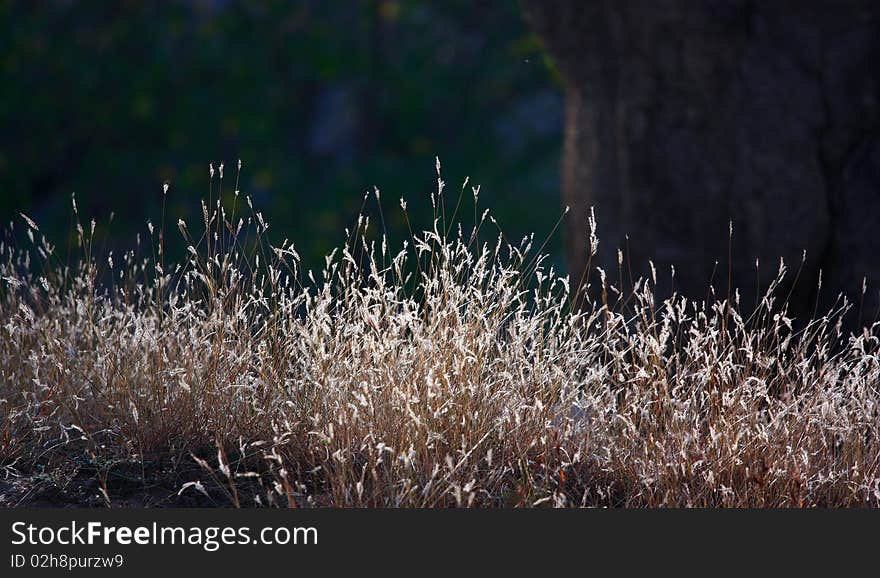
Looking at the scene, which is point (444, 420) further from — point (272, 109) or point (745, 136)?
point (272, 109)

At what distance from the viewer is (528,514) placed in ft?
9.14

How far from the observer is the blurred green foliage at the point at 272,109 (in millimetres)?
10062

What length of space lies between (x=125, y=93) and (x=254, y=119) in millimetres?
1304

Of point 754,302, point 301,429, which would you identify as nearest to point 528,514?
point 301,429

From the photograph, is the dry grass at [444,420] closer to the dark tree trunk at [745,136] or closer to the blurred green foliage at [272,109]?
the dark tree trunk at [745,136]

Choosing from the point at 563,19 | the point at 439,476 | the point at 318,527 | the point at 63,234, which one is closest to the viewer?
the point at 318,527

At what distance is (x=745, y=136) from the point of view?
4816 mm

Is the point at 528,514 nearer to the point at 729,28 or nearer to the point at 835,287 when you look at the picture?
the point at 835,287

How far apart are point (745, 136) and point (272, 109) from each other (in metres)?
6.74

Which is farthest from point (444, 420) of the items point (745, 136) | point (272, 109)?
point (272, 109)

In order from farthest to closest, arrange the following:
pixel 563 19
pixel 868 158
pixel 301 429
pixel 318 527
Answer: pixel 563 19
pixel 868 158
pixel 301 429
pixel 318 527

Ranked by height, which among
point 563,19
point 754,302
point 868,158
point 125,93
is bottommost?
point 754,302

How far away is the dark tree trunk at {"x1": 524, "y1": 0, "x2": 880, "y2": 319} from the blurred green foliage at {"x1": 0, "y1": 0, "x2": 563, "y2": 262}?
4839 millimetres

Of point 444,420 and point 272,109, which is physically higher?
point 272,109
